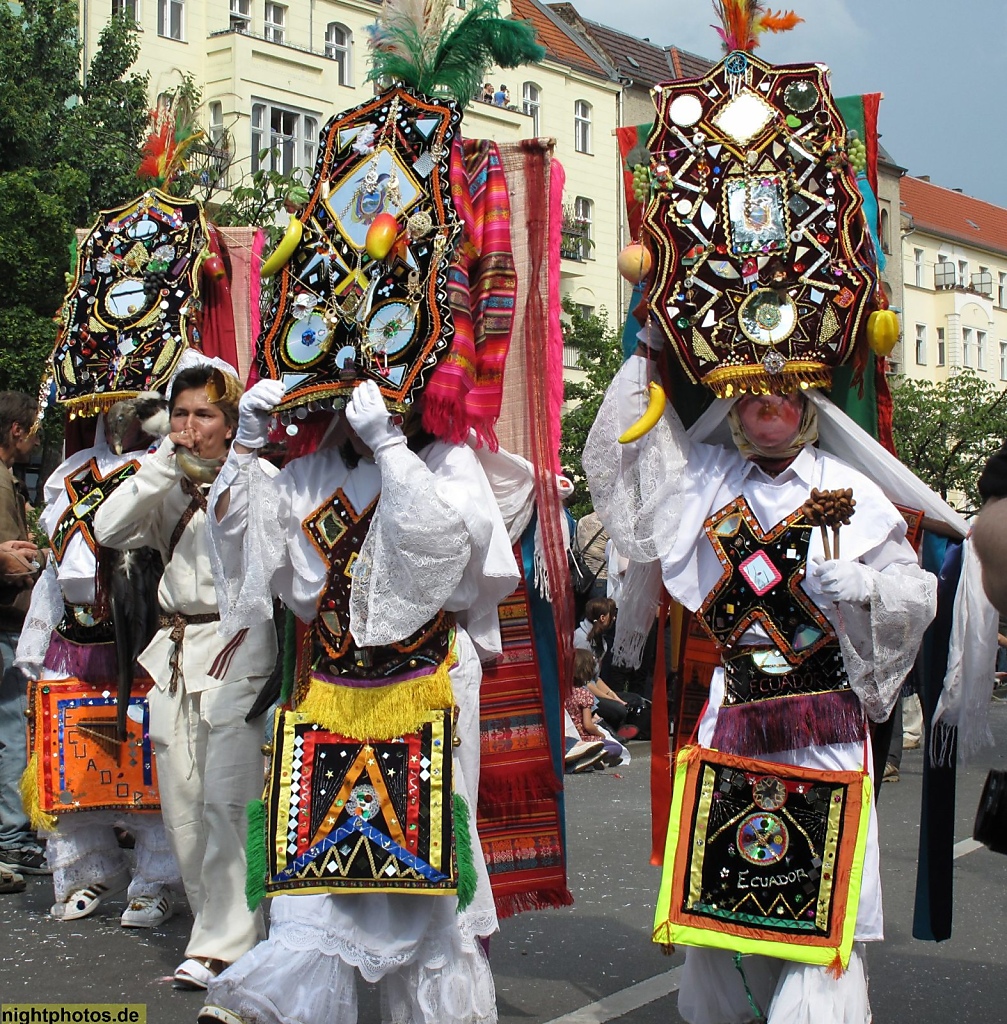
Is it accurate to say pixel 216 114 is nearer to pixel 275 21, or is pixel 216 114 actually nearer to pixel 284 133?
pixel 284 133

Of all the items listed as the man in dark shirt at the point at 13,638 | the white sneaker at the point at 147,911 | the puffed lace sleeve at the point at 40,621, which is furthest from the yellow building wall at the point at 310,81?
the white sneaker at the point at 147,911

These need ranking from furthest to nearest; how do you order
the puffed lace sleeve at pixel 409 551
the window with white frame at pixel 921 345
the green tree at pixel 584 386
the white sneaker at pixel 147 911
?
the window with white frame at pixel 921 345 < the green tree at pixel 584 386 < the white sneaker at pixel 147 911 < the puffed lace sleeve at pixel 409 551

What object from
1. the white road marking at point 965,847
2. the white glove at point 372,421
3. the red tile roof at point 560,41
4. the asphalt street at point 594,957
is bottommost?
the white road marking at point 965,847

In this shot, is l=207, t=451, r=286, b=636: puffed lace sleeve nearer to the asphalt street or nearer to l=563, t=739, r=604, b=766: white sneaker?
the asphalt street

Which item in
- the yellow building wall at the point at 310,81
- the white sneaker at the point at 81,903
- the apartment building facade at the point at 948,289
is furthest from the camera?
the apartment building facade at the point at 948,289

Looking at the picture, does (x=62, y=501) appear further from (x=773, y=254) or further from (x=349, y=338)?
(x=773, y=254)

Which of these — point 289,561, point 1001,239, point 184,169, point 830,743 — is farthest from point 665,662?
point 1001,239

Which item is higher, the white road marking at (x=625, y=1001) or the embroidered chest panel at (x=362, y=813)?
the embroidered chest panel at (x=362, y=813)

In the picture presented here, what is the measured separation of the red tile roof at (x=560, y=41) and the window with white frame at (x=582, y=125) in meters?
0.76

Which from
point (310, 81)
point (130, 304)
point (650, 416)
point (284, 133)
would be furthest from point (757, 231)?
point (310, 81)

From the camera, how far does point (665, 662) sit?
4.91m

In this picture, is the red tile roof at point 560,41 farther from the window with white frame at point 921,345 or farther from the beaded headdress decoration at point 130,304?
the beaded headdress decoration at point 130,304

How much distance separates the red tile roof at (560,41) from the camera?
118 ft

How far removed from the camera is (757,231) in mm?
4434
